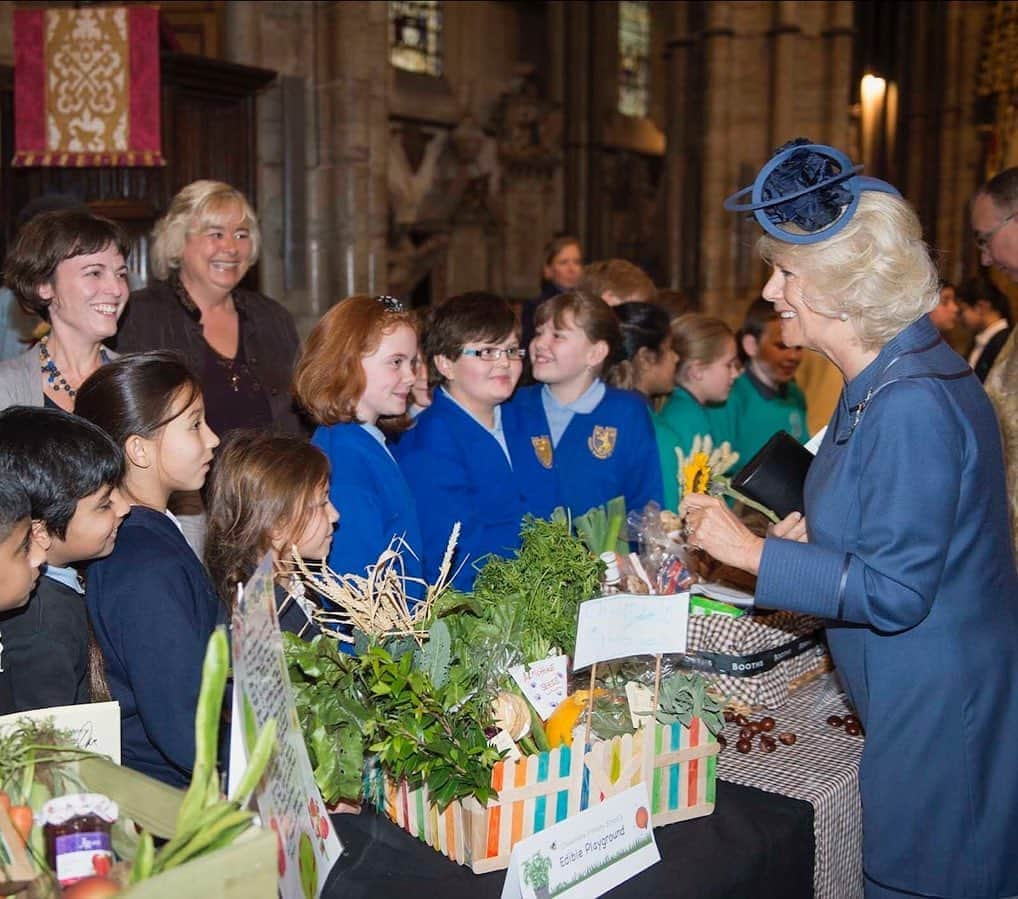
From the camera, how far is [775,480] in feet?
7.58

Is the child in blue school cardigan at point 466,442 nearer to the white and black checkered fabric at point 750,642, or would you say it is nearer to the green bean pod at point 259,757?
the white and black checkered fabric at point 750,642

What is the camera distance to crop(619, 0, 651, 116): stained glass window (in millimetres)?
14789

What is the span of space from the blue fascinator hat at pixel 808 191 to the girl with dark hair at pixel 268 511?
99 cm

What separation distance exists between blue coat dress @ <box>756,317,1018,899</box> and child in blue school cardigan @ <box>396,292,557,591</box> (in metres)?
1.37

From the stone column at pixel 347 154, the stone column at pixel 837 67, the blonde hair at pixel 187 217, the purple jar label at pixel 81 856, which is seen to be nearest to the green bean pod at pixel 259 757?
the purple jar label at pixel 81 856

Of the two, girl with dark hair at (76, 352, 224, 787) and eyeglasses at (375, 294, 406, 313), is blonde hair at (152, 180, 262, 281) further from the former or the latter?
girl with dark hair at (76, 352, 224, 787)

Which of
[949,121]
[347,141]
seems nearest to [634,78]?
[949,121]

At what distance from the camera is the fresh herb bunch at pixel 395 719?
1647mm

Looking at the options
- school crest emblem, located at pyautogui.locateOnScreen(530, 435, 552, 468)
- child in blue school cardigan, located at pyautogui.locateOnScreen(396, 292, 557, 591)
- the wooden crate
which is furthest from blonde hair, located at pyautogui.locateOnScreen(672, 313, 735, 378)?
the wooden crate

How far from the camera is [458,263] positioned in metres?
12.0

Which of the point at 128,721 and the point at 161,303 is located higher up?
the point at 161,303

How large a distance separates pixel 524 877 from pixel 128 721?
0.79 metres

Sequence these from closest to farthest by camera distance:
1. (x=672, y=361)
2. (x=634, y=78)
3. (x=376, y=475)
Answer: (x=376, y=475), (x=672, y=361), (x=634, y=78)

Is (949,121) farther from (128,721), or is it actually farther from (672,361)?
(128,721)
